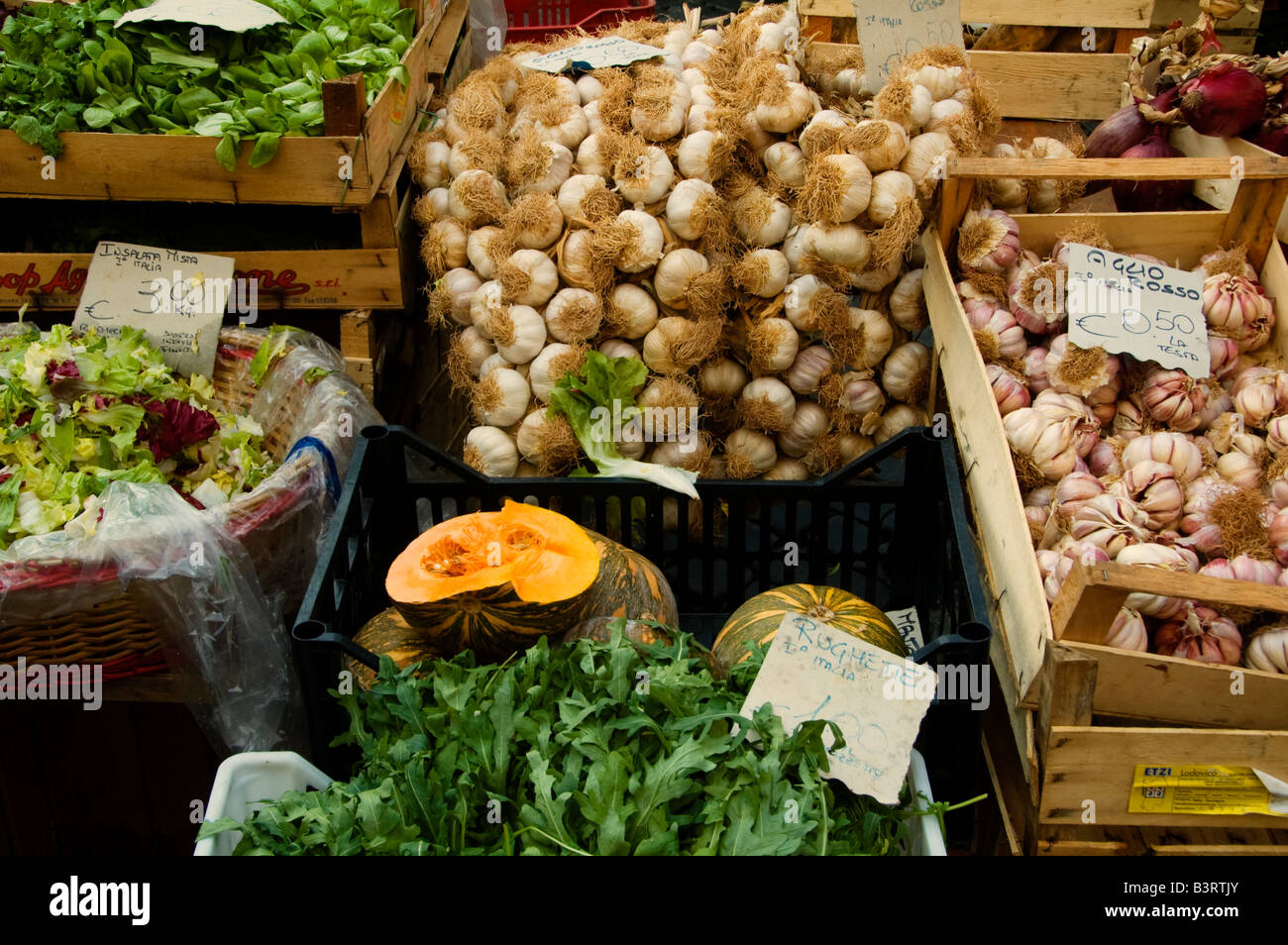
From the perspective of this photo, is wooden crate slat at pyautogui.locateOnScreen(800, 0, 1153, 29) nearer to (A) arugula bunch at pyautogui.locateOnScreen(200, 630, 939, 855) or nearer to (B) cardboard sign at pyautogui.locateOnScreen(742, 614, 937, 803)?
(B) cardboard sign at pyautogui.locateOnScreen(742, 614, 937, 803)

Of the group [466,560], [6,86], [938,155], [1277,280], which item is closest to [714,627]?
[466,560]

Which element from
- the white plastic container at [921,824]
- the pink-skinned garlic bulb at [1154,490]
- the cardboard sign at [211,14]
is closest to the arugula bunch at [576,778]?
the white plastic container at [921,824]

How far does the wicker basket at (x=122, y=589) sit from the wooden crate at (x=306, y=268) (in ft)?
2.41

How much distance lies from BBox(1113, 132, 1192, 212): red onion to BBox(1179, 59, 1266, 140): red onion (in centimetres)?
11

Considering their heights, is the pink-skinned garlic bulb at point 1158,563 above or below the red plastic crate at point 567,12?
below

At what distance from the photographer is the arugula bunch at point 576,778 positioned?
4.68 ft

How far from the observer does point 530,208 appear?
2.76 m

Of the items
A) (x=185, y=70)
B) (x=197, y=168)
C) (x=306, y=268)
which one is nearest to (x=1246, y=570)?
(x=306, y=268)

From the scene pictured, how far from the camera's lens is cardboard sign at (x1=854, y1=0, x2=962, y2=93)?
9.57ft

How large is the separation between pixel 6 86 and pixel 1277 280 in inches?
127

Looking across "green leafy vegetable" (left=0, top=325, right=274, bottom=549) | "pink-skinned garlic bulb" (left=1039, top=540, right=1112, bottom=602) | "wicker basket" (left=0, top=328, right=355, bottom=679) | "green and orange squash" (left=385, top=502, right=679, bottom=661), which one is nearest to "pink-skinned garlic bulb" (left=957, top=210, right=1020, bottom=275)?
"pink-skinned garlic bulb" (left=1039, top=540, right=1112, bottom=602)

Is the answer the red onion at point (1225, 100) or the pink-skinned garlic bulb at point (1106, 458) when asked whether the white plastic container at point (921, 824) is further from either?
the red onion at point (1225, 100)

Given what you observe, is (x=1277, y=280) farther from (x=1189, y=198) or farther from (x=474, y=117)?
(x=474, y=117)

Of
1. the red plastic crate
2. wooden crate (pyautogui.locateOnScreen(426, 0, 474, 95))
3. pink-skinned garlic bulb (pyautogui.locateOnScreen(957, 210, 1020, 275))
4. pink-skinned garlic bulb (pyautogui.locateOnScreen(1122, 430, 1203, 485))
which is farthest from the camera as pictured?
the red plastic crate
